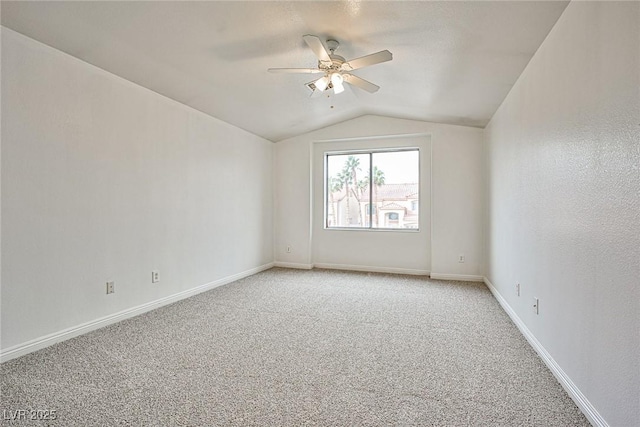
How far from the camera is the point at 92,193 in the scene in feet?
9.17

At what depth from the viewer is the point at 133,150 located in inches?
125

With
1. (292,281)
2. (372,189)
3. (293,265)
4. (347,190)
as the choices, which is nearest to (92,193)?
(292,281)

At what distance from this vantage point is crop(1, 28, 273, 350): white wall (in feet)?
7.55

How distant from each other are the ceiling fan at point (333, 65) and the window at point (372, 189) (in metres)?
2.42

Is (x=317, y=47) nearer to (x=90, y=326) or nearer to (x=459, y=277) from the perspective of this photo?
(x=90, y=326)

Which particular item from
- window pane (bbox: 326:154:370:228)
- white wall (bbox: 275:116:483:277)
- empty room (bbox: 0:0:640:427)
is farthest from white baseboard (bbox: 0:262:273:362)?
white wall (bbox: 275:116:483:277)

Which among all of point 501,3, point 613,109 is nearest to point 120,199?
point 501,3

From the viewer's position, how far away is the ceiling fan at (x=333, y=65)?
8.14ft

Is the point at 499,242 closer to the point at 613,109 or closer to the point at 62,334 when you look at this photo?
the point at 613,109

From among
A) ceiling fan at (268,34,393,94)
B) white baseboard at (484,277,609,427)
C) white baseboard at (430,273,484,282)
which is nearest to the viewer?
white baseboard at (484,277,609,427)

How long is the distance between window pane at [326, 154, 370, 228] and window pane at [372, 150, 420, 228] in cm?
19

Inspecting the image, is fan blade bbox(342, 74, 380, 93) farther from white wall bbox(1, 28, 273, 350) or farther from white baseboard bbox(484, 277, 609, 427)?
white baseboard bbox(484, 277, 609, 427)

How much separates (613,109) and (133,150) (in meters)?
3.63

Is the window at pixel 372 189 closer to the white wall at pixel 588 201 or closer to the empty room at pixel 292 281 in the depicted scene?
the empty room at pixel 292 281
